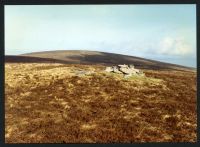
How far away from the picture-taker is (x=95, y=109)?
1955 cm

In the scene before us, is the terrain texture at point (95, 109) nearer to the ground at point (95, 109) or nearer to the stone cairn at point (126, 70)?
the ground at point (95, 109)

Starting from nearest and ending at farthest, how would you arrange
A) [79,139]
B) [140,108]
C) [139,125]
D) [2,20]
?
[2,20], [79,139], [139,125], [140,108]

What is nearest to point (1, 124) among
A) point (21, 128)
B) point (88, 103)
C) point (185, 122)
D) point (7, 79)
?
point (21, 128)

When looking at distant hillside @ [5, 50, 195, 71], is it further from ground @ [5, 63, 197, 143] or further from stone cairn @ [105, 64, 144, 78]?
ground @ [5, 63, 197, 143]

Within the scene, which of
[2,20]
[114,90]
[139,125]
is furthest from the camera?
[114,90]

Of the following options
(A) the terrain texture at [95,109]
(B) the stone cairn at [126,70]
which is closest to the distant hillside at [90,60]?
(B) the stone cairn at [126,70]

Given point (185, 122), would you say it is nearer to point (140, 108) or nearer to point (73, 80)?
point (140, 108)

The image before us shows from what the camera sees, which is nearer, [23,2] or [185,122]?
[23,2]

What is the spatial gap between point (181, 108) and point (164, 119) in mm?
1902

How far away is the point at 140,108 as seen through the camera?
20094mm

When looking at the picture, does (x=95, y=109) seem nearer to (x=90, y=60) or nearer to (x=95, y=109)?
(x=95, y=109)

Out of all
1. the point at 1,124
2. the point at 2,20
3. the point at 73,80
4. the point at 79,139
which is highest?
the point at 2,20

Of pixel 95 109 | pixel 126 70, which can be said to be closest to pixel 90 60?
pixel 126 70

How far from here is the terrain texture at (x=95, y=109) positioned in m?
17.2
